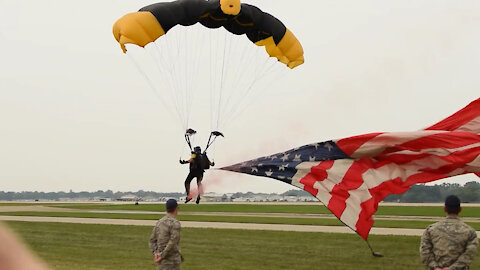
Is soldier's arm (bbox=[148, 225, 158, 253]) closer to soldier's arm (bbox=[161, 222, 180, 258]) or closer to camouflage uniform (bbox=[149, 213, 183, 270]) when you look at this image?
camouflage uniform (bbox=[149, 213, 183, 270])

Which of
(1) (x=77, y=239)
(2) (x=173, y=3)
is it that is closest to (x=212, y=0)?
(2) (x=173, y=3)

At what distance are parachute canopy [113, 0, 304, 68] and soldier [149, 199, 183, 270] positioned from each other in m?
7.96

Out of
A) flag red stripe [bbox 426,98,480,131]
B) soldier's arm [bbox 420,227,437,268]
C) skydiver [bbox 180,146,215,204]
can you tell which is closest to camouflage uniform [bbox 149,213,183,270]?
soldier's arm [bbox 420,227,437,268]

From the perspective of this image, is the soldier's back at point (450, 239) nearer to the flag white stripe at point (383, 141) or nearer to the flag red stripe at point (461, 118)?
the flag white stripe at point (383, 141)

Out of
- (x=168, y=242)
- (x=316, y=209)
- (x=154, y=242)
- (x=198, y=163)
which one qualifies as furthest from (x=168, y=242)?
(x=316, y=209)

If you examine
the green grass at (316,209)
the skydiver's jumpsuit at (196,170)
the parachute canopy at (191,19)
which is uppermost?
the parachute canopy at (191,19)

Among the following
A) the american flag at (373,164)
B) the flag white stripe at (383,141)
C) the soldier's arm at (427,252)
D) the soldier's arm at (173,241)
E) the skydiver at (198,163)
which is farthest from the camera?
the skydiver at (198,163)

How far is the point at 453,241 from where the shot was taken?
23.5 feet

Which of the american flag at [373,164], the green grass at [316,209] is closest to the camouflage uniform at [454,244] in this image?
the american flag at [373,164]

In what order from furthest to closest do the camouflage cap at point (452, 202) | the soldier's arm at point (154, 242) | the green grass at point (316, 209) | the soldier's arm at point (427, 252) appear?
the green grass at point (316, 209), the soldier's arm at point (154, 242), the soldier's arm at point (427, 252), the camouflage cap at point (452, 202)

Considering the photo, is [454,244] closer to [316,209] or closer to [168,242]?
[168,242]

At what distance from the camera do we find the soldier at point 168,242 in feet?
27.5

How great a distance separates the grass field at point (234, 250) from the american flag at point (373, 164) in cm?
294

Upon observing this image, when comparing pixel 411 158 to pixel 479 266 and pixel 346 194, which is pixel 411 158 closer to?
pixel 346 194
